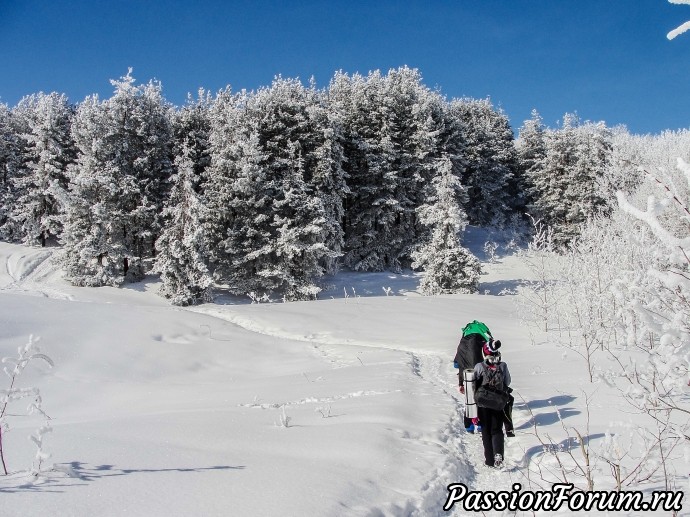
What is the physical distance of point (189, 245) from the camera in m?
25.8

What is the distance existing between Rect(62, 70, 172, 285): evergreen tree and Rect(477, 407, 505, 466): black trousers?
88.1 ft

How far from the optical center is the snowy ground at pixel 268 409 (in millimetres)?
4043

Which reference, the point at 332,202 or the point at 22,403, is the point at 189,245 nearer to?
the point at 332,202

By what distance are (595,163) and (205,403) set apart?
43.5 meters

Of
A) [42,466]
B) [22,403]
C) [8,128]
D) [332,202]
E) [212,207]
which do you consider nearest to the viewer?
[42,466]

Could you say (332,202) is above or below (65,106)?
below

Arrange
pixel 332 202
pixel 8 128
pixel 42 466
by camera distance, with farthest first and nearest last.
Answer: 1. pixel 8 128
2. pixel 332 202
3. pixel 42 466

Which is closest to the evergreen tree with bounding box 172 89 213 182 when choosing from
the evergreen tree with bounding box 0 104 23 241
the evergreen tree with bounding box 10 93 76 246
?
the evergreen tree with bounding box 10 93 76 246

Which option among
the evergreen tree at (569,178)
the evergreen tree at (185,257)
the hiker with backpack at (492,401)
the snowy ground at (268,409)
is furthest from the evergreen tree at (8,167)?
the evergreen tree at (569,178)

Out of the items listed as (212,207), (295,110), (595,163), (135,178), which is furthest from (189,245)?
(595,163)

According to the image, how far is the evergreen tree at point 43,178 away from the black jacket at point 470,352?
3469cm

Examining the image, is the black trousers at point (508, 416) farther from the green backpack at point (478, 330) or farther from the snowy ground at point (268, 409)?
the green backpack at point (478, 330)

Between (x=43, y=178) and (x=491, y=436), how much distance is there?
129ft

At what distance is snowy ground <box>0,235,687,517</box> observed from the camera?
4.04 meters
